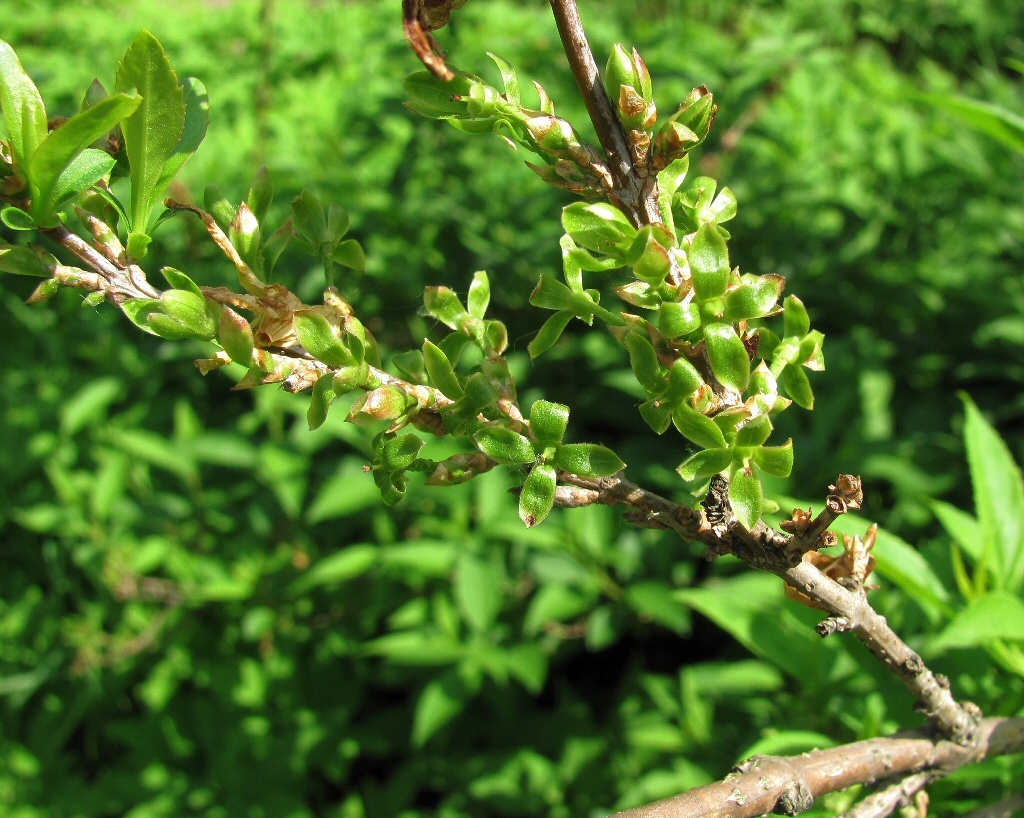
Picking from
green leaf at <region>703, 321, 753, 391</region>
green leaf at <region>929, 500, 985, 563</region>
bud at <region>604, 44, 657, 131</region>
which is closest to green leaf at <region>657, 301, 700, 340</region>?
green leaf at <region>703, 321, 753, 391</region>

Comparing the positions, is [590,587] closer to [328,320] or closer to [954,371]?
[954,371]

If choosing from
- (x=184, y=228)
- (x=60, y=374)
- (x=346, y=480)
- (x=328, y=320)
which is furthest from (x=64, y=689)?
(x=328, y=320)

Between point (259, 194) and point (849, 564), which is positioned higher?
point (259, 194)

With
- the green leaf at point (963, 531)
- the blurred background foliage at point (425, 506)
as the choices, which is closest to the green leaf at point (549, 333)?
the green leaf at point (963, 531)

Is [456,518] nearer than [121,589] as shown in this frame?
Yes

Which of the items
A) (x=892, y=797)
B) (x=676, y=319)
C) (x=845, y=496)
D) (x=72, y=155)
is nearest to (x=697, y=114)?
(x=676, y=319)

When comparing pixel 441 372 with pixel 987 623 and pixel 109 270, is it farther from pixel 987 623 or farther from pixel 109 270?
pixel 987 623

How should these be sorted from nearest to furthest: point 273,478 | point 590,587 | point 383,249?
point 590,587 → point 273,478 → point 383,249
